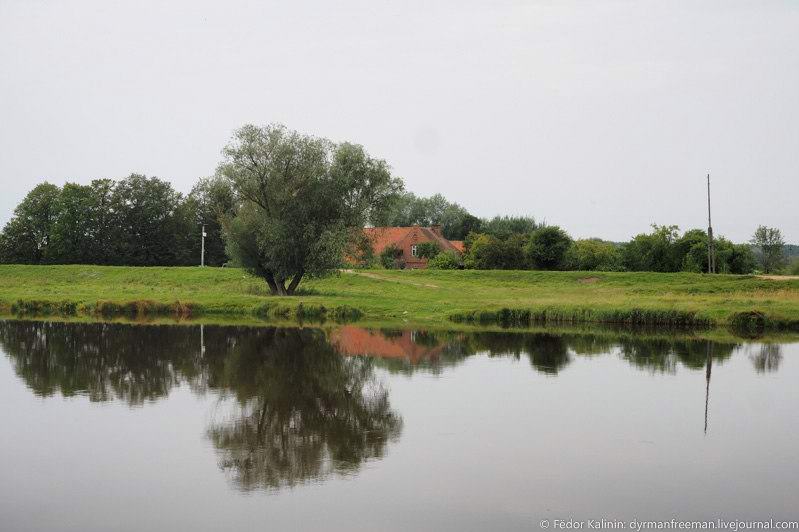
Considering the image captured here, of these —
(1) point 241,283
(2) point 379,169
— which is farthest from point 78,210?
(2) point 379,169

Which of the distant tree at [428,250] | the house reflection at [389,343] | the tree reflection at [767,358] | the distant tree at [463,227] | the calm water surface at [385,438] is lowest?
the calm water surface at [385,438]

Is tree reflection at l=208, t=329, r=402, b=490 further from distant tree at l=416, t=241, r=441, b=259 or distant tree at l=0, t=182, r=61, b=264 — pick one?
distant tree at l=416, t=241, r=441, b=259

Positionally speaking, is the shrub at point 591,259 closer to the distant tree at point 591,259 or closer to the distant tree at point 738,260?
the distant tree at point 591,259

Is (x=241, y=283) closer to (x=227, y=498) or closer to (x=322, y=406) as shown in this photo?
(x=322, y=406)

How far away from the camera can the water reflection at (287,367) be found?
46.3ft

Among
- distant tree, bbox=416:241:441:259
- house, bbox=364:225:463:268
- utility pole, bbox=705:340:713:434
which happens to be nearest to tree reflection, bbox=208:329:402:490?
utility pole, bbox=705:340:713:434

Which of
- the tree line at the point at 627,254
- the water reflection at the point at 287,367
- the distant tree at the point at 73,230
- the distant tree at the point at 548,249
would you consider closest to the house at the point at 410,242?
the tree line at the point at 627,254

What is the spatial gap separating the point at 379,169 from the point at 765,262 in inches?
2051

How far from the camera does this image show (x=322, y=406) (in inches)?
704

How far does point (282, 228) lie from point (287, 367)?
76.8 feet

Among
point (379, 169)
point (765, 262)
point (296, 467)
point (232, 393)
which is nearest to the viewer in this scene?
point (296, 467)

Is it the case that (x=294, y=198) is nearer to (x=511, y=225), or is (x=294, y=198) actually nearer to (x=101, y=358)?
(x=101, y=358)

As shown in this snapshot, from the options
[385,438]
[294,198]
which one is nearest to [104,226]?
[294,198]

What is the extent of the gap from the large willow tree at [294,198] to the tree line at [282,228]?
6 cm
